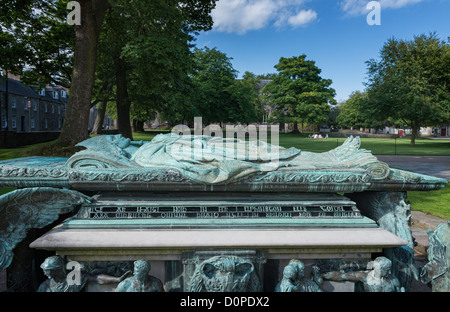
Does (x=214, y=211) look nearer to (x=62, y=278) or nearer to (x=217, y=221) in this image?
(x=217, y=221)

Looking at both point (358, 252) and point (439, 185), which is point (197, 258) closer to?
point (358, 252)

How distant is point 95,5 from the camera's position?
9609mm

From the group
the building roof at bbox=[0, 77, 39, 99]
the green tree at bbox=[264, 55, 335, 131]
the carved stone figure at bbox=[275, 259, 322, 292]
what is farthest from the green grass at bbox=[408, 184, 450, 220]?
the building roof at bbox=[0, 77, 39, 99]

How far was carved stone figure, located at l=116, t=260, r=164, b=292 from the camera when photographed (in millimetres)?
2174

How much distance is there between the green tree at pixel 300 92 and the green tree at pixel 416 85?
12.8m

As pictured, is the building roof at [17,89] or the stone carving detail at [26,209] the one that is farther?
the building roof at [17,89]

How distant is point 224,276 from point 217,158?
983mm

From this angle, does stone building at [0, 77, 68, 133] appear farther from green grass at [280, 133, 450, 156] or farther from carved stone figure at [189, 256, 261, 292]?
carved stone figure at [189, 256, 261, 292]

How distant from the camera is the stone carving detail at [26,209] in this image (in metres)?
2.26

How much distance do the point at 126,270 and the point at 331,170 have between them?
1.98m

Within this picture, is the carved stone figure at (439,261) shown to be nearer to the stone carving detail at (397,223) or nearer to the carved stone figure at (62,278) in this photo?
the stone carving detail at (397,223)

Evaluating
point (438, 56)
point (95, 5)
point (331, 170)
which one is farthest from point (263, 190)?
point (438, 56)

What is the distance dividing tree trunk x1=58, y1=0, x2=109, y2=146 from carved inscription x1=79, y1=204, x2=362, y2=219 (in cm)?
755

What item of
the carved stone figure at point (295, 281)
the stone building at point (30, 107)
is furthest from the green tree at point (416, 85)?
the stone building at point (30, 107)
